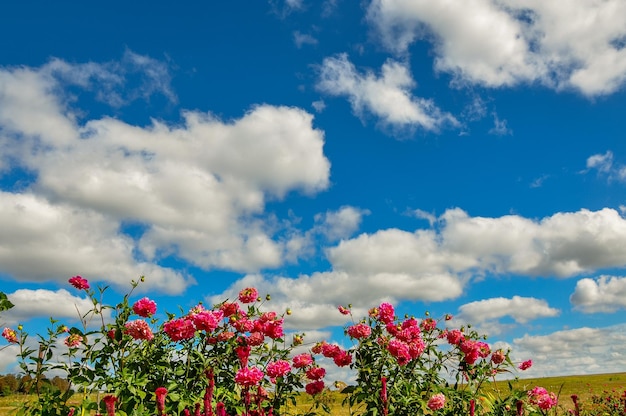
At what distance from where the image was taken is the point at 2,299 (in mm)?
7066

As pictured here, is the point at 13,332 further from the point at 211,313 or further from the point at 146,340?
the point at 211,313

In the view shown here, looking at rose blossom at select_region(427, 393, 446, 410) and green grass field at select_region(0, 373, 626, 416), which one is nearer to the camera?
rose blossom at select_region(427, 393, 446, 410)

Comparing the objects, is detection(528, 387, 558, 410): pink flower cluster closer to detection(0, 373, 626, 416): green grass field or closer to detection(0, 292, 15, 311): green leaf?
detection(0, 373, 626, 416): green grass field

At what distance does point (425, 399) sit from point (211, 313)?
328 cm

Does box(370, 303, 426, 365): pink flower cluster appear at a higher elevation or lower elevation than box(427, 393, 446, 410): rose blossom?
higher

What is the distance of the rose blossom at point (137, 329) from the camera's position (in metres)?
7.01

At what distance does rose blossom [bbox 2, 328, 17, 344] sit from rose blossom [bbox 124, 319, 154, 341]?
1800mm

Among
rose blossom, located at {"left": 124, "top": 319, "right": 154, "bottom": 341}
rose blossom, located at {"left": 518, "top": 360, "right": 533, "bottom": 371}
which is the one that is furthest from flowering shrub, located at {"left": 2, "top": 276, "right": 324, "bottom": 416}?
rose blossom, located at {"left": 518, "top": 360, "right": 533, "bottom": 371}

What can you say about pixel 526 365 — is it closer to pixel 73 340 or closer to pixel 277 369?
pixel 277 369

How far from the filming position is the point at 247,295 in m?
A: 8.32

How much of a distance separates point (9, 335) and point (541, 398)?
7488mm

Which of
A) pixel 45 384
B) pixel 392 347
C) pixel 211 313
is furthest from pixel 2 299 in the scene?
pixel 392 347

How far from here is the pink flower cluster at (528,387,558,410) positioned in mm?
7652

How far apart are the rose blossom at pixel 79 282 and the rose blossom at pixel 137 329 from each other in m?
1.20
